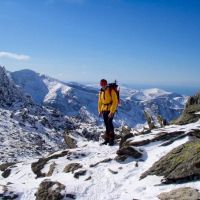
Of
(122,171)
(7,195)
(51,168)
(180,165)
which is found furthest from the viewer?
(51,168)

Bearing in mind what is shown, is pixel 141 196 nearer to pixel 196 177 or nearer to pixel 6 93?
pixel 196 177

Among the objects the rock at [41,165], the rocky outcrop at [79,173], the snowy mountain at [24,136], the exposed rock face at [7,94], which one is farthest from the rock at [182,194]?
the exposed rock face at [7,94]

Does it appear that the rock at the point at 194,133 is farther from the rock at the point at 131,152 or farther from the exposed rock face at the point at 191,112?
the exposed rock face at the point at 191,112

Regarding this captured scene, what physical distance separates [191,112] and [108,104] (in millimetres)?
6489

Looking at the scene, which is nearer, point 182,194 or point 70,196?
point 182,194

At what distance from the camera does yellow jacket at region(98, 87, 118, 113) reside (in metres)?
20.5

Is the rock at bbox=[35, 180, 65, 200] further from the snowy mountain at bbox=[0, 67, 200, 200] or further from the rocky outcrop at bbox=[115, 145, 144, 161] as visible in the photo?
the rocky outcrop at bbox=[115, 145, 144, 161]

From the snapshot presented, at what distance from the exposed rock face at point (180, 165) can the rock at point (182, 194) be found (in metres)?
0.85

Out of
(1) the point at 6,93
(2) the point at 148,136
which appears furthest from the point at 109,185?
(1) the point at 6,93

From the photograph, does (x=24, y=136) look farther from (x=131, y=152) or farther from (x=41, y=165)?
(x=131, y=152)

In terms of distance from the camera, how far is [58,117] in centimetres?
11581

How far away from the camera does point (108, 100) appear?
20.9 metres

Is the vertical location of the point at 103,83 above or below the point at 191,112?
above

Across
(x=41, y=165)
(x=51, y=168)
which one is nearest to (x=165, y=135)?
(x=51, y=168)
